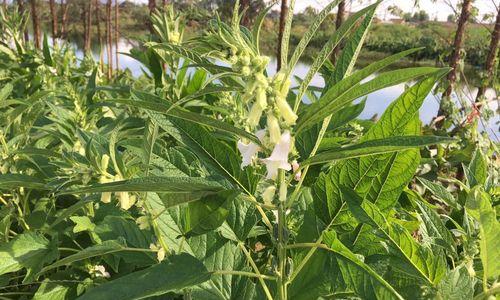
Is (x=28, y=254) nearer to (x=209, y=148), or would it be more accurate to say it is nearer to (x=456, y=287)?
(x=209, y=148)

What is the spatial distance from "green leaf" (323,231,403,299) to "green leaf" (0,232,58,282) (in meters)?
0.88

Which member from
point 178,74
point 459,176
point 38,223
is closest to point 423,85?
point 38,223

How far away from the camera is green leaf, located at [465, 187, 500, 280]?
2.06ft

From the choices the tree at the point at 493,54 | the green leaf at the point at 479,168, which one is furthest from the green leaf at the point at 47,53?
the tree at the point at 493,54

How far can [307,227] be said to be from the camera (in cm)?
90

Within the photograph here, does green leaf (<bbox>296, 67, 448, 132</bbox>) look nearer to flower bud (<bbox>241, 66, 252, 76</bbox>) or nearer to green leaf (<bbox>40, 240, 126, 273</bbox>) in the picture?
flower bud (<bbox>241, 66, 252, 76</bbox>)

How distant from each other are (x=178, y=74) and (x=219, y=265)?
1590 millimetres

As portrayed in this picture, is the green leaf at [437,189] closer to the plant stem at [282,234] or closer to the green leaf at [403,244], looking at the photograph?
the green leaf at [403,244]

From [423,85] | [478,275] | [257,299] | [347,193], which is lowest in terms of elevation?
[257,299]

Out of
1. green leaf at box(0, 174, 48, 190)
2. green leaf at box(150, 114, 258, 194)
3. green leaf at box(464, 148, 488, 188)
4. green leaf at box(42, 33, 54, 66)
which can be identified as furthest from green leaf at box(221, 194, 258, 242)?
green leaf at box(42, 33, 54, 66)

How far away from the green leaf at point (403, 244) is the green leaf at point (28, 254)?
92 cm

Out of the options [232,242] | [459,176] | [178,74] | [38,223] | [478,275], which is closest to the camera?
[478,275]

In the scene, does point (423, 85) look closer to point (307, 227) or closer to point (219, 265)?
point (307, 227)

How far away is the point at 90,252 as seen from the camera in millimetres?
811
